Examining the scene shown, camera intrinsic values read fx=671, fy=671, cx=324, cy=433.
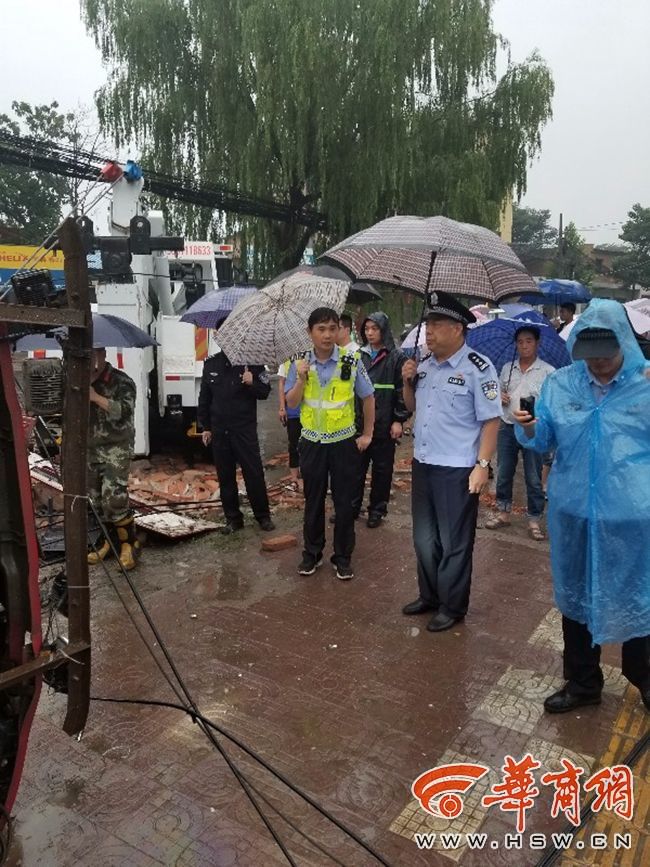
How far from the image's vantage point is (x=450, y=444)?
3.94m

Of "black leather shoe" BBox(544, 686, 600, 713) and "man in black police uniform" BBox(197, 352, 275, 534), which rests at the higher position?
"man in black police uniform" BBox(197, 352, 275, 534)

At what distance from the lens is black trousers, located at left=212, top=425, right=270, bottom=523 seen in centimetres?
571

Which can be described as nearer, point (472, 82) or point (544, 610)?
point (544, 610)

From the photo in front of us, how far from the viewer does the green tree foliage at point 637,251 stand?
137 feet

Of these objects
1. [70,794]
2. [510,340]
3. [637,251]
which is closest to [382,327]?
[510,340]

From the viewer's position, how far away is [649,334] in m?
8.14

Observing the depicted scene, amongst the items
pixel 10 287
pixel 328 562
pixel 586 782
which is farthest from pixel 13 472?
pixel 328 562

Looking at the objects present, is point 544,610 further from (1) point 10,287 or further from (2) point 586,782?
(1) point 10,287

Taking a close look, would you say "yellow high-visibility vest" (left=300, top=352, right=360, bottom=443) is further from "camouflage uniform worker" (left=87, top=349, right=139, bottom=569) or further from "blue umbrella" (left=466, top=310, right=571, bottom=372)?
"blue umbrella" (left=466, top=310, right=571, bottom=372)

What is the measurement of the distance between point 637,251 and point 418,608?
44.8 meters

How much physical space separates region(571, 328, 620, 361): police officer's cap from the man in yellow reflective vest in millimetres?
1904

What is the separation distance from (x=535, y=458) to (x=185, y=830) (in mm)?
4285

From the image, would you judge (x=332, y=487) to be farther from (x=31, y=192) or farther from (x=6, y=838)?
(x=31, y=192)

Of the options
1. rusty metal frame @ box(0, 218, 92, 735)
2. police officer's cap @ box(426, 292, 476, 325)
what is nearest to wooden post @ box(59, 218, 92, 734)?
rusty metal frame @ box(0, 218, 92, 735)
